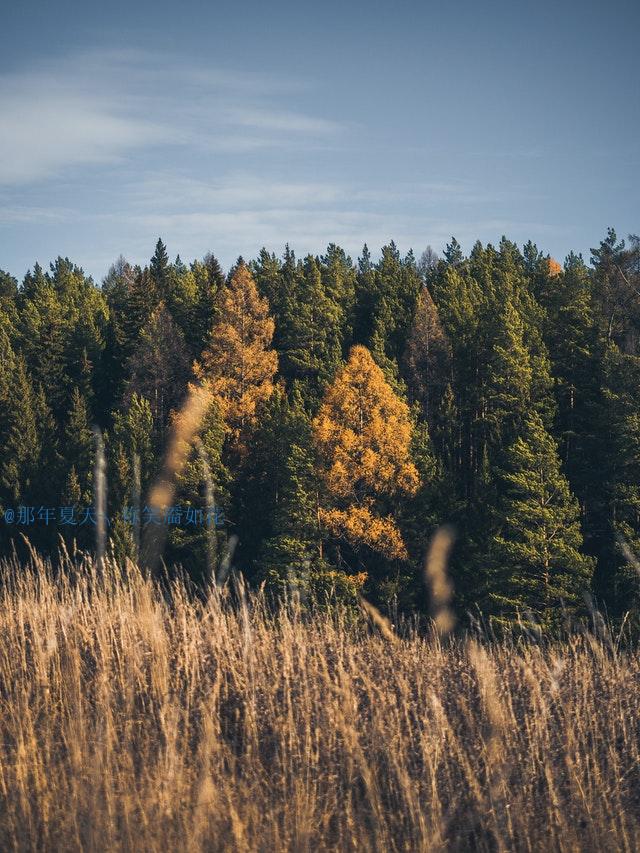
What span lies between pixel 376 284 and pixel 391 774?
2692 inches

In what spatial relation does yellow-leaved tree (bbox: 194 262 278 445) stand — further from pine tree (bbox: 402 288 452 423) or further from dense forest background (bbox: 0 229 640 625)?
pine tree (bbox: 402 288 452 423)

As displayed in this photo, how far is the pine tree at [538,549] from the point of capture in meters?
28.4

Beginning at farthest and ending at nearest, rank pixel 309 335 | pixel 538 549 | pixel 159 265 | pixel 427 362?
pixel 159 265 → pixel 309 335 → pixel 427 362 → pixel 538 549

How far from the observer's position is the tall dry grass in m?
4.80

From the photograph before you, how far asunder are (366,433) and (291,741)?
27486 mm

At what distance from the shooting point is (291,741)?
5531 millimetres

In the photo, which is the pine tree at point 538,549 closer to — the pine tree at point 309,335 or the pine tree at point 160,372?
the pine tree at point 160,372

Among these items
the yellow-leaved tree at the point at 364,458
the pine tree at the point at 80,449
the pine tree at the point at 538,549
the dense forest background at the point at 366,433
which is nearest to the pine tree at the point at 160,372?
the dense forest background at the point at 366,433

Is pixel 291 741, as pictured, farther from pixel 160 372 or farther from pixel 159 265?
pixel 159 265

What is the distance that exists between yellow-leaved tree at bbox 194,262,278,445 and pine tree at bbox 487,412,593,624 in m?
17.4

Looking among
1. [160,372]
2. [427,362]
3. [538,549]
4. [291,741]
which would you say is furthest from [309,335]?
[291,741]

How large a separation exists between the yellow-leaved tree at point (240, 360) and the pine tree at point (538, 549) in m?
17.4

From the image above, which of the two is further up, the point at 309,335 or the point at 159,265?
the point at 159,265

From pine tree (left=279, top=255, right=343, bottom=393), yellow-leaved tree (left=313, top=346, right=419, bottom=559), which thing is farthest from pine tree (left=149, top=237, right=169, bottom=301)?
yellow-leaved tree (left=313, top=346, right=419, bottom=559)
